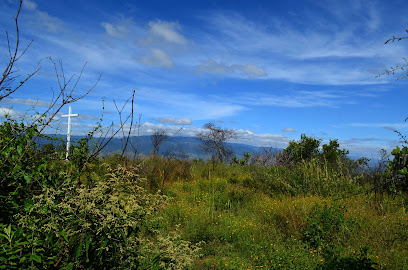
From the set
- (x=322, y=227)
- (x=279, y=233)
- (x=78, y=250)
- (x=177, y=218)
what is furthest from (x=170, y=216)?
(x=78, y=250)

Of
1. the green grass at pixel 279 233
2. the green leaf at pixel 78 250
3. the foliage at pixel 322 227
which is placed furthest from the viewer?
the foliage at pixel 322 227

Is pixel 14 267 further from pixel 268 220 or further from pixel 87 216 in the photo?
pixel 268 220

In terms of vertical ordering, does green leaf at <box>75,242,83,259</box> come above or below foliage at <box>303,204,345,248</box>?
above

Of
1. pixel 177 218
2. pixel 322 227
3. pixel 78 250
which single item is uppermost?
pixel 78 250

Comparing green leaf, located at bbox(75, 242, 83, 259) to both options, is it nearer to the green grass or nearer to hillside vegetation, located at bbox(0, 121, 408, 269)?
hillside vegetation, located at bbox(0, 121, 408, 269)

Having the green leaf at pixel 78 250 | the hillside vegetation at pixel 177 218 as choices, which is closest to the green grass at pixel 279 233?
the hillside vegetation at pixel 177 218

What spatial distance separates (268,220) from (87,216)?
480 cm

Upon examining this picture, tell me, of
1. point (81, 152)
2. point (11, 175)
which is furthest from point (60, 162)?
point (11, 175)

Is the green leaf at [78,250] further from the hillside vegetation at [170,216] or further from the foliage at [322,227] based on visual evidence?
the foliage at [322,227]

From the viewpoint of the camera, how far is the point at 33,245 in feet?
8.07

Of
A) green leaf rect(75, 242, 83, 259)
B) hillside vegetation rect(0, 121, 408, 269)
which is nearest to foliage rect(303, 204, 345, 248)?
hillside vegetation rect(0, 121, 408, 269)

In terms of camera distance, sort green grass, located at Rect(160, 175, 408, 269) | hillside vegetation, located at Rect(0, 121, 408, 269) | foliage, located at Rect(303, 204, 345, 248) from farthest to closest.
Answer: foliage, located at Rect(303, 204, 345, 248) < green grass, located at Rect(160, 175, 408, 269) < hillside vegetation, located at Rect(0, 121, 408, 269)

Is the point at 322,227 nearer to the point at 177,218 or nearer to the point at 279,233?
the point at 279,233

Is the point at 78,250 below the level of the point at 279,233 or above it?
above
